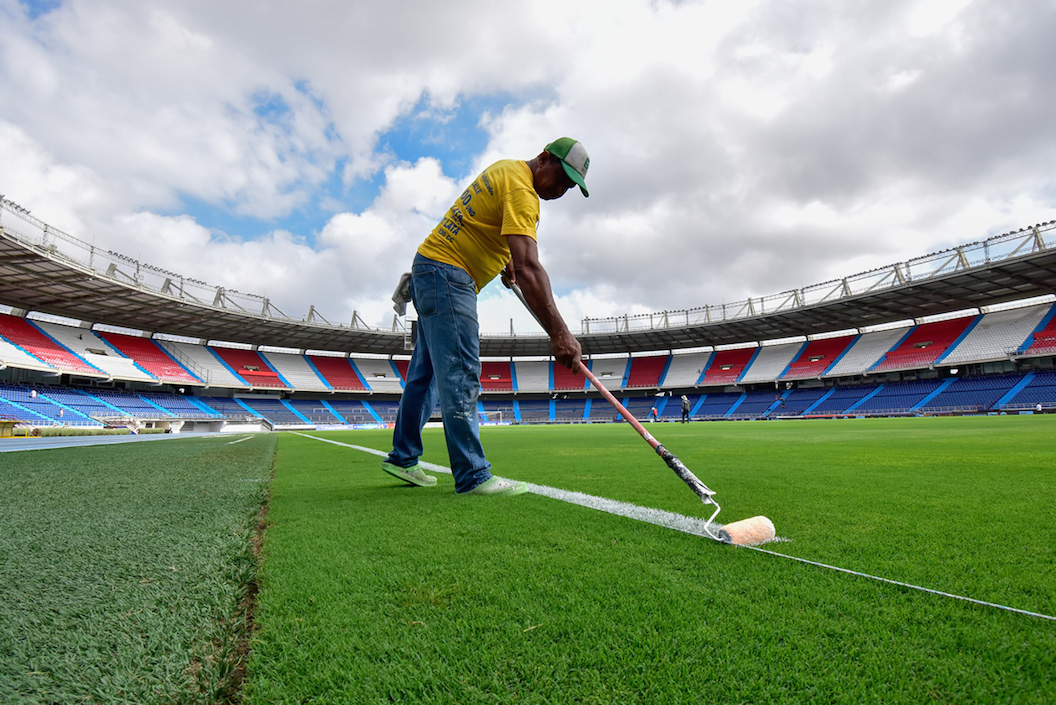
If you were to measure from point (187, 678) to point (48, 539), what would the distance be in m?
1.44

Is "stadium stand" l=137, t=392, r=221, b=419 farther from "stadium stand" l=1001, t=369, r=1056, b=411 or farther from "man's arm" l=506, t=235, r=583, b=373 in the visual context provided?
"stadium stand" l=1001, t=369, r=1056, b=411

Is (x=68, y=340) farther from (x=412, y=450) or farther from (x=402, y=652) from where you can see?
(x=402, y=652)

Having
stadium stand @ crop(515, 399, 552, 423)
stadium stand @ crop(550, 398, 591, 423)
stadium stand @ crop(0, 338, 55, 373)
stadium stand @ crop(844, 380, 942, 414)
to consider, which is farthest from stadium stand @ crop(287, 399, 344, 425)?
stadium stand @ crop(844, 380, 942, 414)

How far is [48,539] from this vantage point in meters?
1.70

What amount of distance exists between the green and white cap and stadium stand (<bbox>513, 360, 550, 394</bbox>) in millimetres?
40336

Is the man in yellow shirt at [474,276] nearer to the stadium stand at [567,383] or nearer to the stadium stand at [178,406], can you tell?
the stadium stand at [178,406]

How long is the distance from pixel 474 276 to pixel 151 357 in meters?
37.7

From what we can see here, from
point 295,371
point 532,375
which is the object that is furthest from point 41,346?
point 532,375

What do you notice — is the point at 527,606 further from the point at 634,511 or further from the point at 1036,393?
the point at 1036,393

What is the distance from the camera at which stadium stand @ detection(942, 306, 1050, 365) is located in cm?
2769

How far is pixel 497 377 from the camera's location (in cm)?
4369

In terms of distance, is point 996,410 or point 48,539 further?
point 996,410

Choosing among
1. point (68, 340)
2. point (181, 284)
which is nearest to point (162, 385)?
point (68, 340)

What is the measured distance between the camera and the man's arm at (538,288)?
2.53 meters
